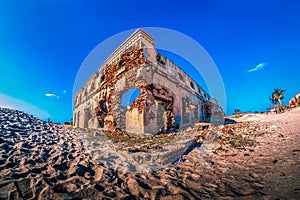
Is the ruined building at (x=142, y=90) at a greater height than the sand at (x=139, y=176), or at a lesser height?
greater

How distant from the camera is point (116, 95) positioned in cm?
812

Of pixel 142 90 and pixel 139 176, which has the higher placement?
pixel 142 90

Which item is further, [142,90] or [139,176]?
[142,90]

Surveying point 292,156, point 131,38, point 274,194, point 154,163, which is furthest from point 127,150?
point 131,38

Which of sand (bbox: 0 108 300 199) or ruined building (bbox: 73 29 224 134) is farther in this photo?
ruined building (bbox: 73 29 224 134)

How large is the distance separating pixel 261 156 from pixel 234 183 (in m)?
1.48

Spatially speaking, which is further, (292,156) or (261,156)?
(261,156)

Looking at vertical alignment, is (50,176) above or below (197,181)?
above

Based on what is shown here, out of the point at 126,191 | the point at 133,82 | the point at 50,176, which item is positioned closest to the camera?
the point at 126,191

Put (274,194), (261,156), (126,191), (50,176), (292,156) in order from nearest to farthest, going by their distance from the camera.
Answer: (274,194) < (126,191) < (50,176) < (292,156) < (261,156)

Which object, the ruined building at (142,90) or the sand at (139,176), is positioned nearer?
the sand at (139,176)

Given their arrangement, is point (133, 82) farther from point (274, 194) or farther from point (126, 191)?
point (274, 194)

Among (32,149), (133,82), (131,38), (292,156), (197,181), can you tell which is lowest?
(197,181)

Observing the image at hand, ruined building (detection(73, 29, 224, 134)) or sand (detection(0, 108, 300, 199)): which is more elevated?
ruined building (detection(73, 29, 224, 134))
